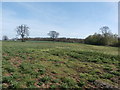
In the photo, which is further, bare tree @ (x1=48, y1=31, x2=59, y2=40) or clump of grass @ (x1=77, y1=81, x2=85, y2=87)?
bare tree @ (x1=48, y1=31, x2=59, y2=40)

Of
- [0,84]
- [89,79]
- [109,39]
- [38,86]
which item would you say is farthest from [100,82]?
[109,39]

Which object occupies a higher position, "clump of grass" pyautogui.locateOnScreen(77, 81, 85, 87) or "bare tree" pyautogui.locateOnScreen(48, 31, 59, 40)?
"bare tree" pyautogui.locateOnScreen(48, 31, 59, 40)

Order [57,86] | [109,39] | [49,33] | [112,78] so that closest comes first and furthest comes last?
[57,86] → [112,78] → [109,39] → [49,33]

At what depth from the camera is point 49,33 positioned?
3118 inches

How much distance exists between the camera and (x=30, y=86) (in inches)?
177

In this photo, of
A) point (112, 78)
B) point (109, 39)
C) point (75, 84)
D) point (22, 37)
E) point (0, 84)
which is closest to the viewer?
point (0, 84)

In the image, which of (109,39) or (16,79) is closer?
(16,79)

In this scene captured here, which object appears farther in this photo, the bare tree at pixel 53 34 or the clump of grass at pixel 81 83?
the bare tree at pixel 53 34

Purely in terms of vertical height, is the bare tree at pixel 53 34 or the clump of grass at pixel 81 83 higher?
the bare tree at pixel 53 34

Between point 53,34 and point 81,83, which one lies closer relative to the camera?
point 81,83

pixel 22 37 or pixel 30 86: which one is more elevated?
pixel 22 37

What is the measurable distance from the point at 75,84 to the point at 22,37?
6007cm

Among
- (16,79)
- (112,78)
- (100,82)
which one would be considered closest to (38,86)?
(16,79)

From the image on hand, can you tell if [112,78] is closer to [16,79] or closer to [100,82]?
[100,82]
